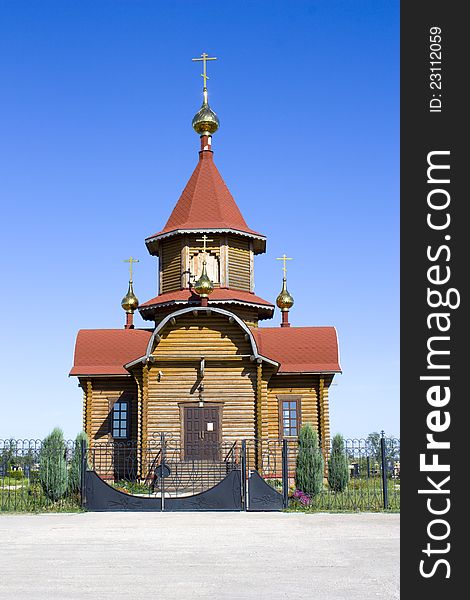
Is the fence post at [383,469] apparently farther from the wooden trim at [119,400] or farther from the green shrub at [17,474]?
the green shrub at [17,474]

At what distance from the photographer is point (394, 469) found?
74.2 ft

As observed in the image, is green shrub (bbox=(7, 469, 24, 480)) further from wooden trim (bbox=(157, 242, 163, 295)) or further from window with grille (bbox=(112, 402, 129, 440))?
wooden trim (bbox=(157, 242, 163, 295))

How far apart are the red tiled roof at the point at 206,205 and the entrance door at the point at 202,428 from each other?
6.16 meters

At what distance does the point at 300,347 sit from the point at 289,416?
7.16 feet

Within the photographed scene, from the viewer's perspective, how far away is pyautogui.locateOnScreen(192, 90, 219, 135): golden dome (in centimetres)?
2680

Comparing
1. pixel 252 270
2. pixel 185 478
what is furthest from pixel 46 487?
pixel 252 270

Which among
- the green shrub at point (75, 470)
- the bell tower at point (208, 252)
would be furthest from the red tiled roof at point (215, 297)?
the green shrub at point (75, 470)

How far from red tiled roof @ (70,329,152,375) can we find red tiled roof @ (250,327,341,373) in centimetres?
381

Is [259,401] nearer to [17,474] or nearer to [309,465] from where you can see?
[309,465]

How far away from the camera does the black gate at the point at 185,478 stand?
608 inches

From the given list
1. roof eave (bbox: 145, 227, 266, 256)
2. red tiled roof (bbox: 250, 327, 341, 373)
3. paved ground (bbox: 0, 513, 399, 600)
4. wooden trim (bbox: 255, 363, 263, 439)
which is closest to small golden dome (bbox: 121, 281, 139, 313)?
roof eave (bbox: 145, 227, 266, 256)

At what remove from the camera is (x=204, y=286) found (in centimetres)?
2170

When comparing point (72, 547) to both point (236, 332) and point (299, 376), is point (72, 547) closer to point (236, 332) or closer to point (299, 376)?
point (236, 332)

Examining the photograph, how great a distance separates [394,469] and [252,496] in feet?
28.1
